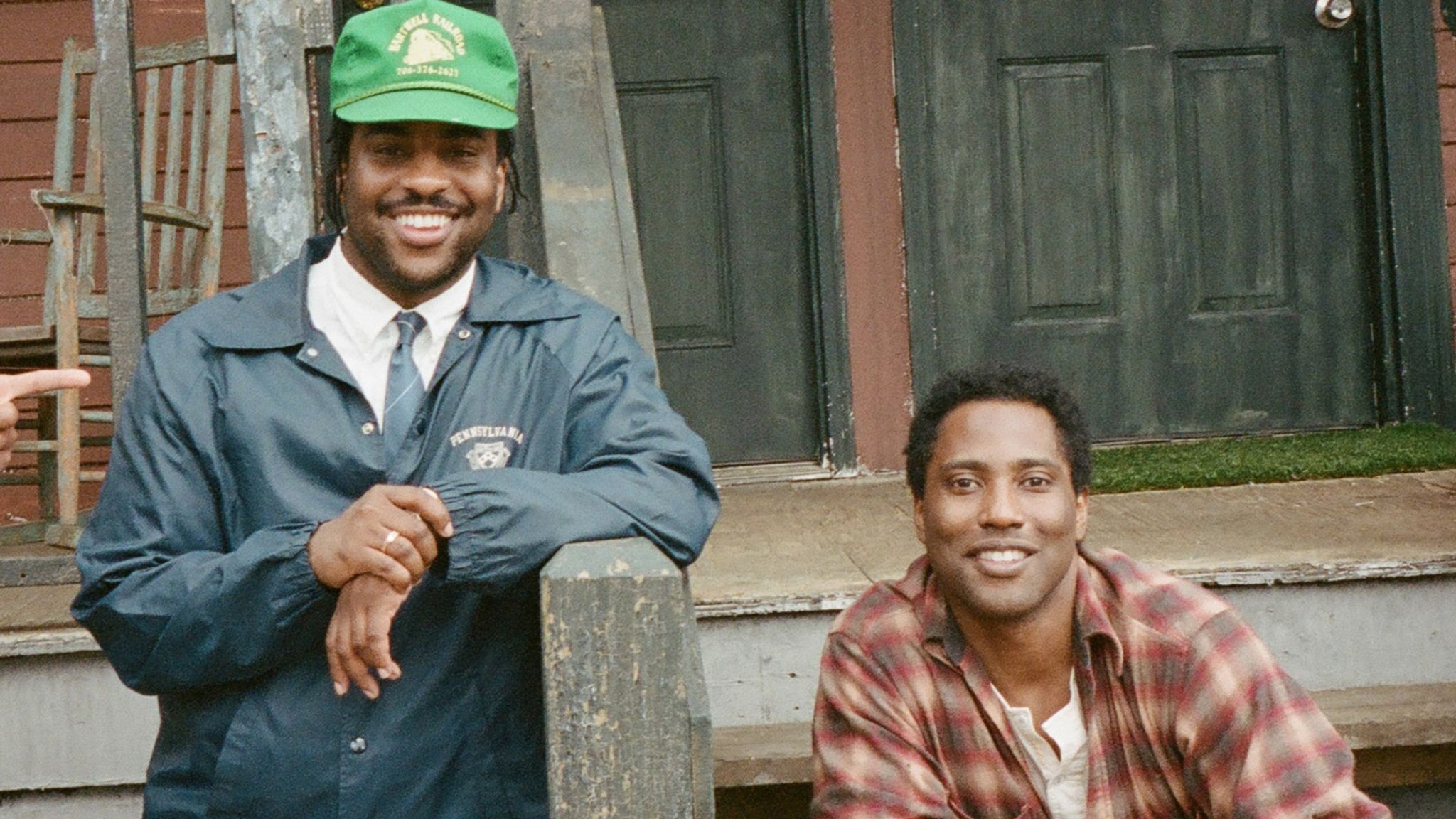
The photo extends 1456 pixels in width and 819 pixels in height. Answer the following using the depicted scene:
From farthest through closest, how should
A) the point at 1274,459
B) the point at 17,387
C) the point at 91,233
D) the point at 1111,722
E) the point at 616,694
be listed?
the point at 1274,459, the point at 91,233, the point at 1111,722, the point at 17,387, the point at 616,694

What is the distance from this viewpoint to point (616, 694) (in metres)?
1.61

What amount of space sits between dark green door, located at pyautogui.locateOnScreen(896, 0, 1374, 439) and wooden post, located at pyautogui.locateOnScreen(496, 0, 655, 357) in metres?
2.12

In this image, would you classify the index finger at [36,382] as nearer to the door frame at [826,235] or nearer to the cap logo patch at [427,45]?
the cap logo patch at [427,45]

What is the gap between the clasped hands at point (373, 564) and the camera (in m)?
1.76

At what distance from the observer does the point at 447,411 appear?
209 centimetres

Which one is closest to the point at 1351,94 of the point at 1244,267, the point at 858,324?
the point at 1244,267

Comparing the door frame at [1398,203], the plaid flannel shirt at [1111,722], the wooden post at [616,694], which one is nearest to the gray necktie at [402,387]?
the wooden post at [616,694]

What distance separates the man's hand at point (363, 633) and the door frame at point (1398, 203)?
10.9 ft

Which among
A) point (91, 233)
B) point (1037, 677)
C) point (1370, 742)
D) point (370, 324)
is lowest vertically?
point (1370, 742)

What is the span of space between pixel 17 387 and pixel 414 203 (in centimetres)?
59

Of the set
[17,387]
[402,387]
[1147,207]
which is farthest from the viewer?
[1147,207]

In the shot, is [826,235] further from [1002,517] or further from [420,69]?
[420,69]

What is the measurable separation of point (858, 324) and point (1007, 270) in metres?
0.51

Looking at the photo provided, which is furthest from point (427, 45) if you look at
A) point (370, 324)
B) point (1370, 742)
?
point (1370, 742)
